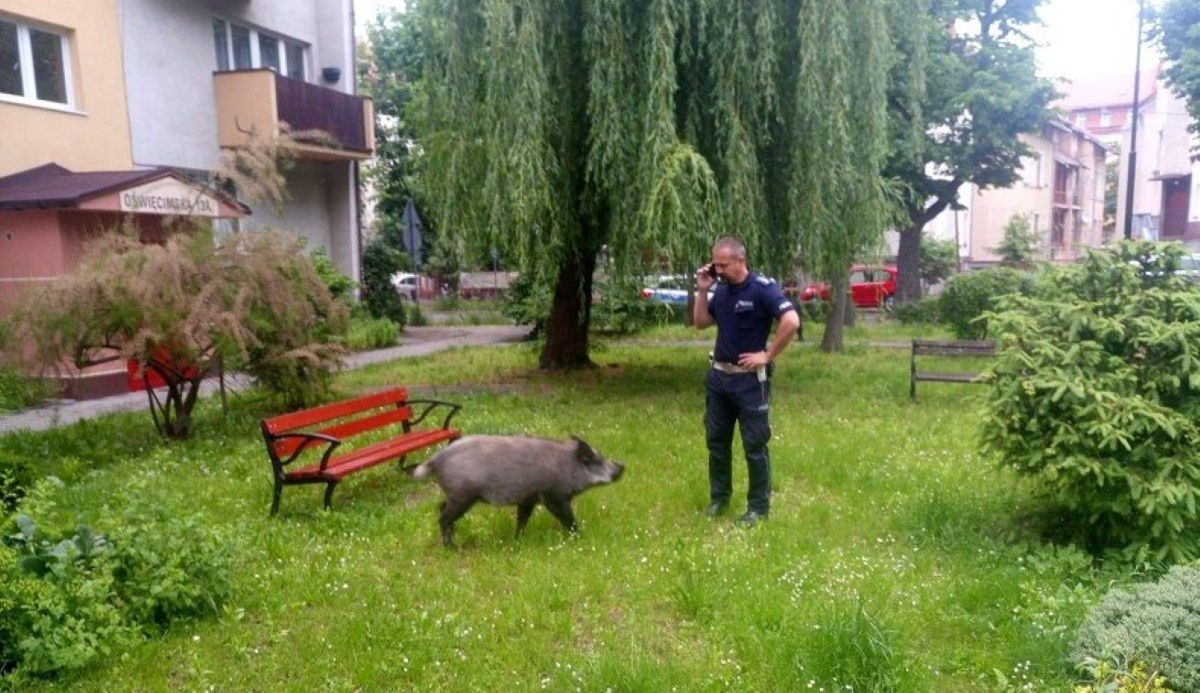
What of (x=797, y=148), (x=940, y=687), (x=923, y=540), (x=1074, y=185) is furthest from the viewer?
(x=1074, y=185)

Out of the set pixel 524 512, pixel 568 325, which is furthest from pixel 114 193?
pixel 524 512

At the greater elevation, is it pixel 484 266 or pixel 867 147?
pixel 867 147

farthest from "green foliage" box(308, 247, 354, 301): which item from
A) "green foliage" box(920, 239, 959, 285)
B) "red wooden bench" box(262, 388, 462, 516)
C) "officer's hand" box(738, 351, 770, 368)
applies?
"green foliage" box(920, 239, 959, 285)

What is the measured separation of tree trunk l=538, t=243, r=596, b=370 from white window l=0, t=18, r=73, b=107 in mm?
8197

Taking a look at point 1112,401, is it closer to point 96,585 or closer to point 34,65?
point 96,585

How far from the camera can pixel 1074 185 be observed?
58375 millimetres

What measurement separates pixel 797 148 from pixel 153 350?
7.63 metres

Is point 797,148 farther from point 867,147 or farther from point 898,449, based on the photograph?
point 898,449

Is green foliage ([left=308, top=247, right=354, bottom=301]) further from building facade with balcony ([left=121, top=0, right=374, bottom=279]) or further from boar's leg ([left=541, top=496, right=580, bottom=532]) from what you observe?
boar's leg ([left=541, top=496, right=580, bottom=532])

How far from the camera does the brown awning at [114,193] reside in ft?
37.6

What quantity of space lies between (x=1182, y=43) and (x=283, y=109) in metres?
23.9

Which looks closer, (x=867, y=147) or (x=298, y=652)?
(x=298, y=652)

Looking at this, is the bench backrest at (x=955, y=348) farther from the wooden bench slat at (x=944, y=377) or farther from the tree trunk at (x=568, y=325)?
the tree trunk at (x=568, y=325)

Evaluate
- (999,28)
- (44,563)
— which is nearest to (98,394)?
(44,563)
